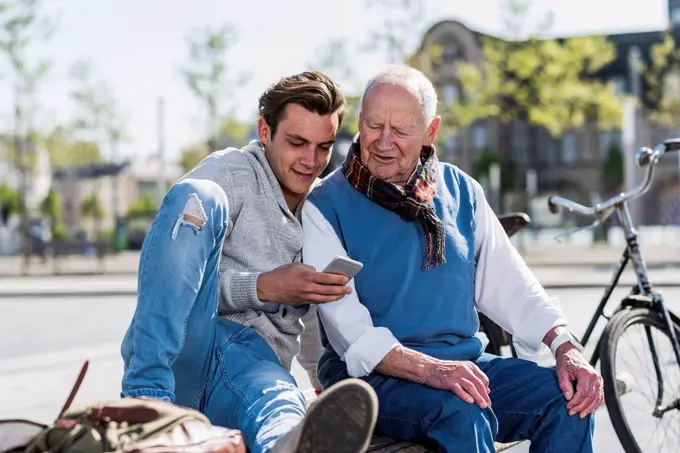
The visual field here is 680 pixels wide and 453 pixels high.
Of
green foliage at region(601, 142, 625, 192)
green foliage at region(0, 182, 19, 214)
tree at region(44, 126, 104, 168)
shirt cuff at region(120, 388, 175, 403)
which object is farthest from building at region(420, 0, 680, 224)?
shirt cuff at region(120, 388, 175, 403)

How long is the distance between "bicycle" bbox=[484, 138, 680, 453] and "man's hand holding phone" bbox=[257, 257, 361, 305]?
122cm

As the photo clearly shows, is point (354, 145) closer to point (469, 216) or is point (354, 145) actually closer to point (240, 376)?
point (469, 216)

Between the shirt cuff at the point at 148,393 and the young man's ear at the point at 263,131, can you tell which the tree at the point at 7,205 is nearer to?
the young man's ear at the point at 263,131

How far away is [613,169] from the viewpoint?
5875 cm

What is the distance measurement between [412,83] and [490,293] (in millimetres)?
728

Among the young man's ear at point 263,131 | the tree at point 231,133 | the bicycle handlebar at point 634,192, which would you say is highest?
the young man's ear at point 263,131

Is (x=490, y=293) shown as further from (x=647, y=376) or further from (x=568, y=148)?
(x=568, y=148)

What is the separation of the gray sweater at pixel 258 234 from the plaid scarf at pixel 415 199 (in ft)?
0.95

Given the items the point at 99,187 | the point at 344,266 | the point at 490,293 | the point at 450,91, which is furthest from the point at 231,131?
the point at 99,187

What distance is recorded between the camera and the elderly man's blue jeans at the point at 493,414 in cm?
265

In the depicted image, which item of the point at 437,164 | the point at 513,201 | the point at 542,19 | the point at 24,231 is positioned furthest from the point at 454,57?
the point at 437,164

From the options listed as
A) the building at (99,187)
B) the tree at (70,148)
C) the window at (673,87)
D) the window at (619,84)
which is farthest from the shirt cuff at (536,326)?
the building at (99,187)

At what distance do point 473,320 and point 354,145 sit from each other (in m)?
0.67

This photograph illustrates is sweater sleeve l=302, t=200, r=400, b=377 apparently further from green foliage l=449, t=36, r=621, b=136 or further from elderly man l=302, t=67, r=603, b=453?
green foliage l=449, t=36, r=621, b=136
